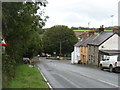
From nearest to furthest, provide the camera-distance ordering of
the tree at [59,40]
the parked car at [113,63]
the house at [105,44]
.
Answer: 1. the parked car at [113,63]
2. the house at [105,44]
3. the tree at [59,40]

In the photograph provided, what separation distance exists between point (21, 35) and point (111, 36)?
3440 centimetres

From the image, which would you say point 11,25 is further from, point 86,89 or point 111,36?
point 111,36

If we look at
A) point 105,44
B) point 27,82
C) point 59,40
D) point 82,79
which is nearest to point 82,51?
point 105,44

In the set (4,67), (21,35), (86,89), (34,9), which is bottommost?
(86,89)

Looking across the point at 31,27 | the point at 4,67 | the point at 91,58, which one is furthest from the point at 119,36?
the point at 4,67

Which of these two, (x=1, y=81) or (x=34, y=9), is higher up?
(x=34, y=9)

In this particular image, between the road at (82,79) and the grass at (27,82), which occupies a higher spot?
the grass at (27,82)

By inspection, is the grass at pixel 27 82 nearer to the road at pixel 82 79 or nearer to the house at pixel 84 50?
the road at pixel 82 79

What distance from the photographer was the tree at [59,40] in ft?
362

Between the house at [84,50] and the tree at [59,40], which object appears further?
the tree at [59,40]

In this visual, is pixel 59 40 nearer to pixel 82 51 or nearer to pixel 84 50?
pixel 82 51

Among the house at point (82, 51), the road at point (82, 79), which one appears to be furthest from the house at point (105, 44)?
the road at point (82, 79)

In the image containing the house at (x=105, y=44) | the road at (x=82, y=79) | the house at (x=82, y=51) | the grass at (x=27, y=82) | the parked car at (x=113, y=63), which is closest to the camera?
the grass at (x=27, y=82)

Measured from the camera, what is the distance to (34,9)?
20125 millimetres
